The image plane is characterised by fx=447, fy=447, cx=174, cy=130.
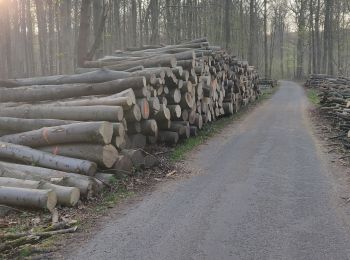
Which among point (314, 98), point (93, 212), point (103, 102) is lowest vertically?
point (93, 212)

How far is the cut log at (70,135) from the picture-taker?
769 cm

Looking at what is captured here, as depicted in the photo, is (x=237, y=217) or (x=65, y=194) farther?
(x=65, y=194)

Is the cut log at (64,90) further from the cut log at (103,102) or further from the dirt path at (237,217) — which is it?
the dirt path at (237,217)

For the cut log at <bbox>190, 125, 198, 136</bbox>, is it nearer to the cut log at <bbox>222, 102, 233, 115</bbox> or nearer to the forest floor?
the forest floor

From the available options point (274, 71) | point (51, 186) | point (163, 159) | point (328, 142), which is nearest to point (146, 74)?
point (163, 159)

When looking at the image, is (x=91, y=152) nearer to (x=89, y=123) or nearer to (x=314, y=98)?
(x=89, y=123)

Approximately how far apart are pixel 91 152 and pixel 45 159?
2.65ft

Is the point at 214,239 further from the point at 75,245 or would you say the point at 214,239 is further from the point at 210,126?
the point at 210,126

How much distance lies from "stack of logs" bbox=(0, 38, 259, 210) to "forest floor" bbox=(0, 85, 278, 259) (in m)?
0.19

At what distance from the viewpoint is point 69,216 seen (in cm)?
631

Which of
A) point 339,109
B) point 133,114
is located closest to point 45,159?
point 133,114

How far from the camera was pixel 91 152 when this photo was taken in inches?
306

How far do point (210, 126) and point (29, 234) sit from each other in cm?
997

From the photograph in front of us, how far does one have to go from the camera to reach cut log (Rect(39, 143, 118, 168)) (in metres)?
7.70
